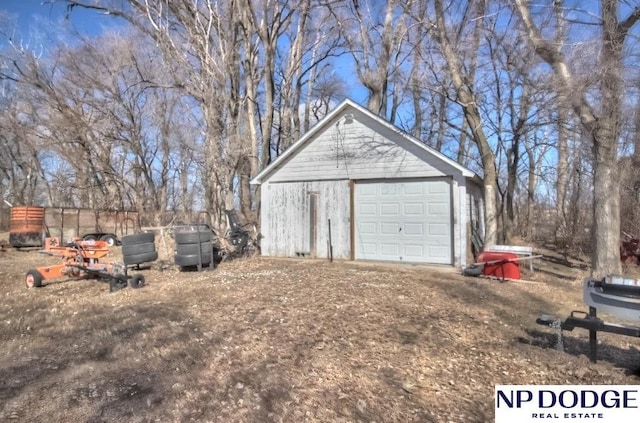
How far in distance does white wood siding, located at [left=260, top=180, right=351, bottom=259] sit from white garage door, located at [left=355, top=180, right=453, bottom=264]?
429 mm

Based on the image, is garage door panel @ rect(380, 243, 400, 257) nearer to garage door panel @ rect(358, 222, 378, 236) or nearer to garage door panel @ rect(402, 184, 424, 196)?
garage door panel @ rect(358, 222, 378, 236)

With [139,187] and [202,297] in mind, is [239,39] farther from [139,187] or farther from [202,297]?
[202,297]

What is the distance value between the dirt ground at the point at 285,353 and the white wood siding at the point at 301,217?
175 inches

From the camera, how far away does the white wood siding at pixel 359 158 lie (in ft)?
39.4

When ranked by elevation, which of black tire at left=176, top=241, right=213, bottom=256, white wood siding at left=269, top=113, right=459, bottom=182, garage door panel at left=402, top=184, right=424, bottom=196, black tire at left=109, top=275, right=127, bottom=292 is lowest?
black tire at left=109, top=275, right=127, bottom=292

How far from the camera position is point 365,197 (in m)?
12.9

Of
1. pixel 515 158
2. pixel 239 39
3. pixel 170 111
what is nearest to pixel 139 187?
pixel 170 111

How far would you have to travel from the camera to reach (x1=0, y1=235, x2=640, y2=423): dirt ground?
11.7 ft

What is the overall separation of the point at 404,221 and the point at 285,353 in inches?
318

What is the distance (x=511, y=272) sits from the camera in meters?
10.1

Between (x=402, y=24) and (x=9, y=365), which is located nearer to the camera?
(x=9, y=365)

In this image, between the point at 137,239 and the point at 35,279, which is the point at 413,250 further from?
the point at 35,279

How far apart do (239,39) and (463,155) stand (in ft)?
47.3

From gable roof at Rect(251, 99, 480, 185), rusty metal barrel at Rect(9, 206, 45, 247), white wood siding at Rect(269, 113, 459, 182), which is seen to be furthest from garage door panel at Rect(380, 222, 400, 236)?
rusty metal barrel at Rect(9, 206, 45, 247)
